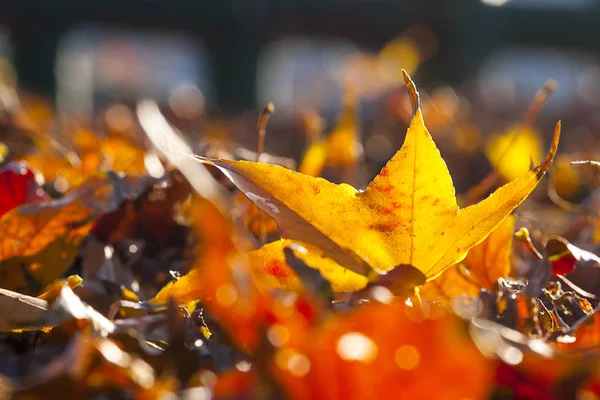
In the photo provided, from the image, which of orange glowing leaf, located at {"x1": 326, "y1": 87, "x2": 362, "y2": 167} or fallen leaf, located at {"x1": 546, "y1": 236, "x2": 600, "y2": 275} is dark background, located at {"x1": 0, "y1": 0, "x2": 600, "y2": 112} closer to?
orange glowing leaf, located at {"x1": 326, "y1": 87, "x2": 362, "y2": 167}

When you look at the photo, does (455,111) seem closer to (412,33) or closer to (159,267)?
(412,33)

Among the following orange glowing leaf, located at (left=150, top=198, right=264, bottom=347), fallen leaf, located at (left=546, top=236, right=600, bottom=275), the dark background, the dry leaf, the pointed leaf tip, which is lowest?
the dark background

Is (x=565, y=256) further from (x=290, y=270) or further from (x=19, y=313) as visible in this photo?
(x=19, y=313)

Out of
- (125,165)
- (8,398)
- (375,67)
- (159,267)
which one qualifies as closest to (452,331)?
(8,398)

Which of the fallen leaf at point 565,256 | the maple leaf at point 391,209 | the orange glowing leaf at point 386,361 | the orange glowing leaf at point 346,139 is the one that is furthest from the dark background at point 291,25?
the orange glowing leaf at point 386,361

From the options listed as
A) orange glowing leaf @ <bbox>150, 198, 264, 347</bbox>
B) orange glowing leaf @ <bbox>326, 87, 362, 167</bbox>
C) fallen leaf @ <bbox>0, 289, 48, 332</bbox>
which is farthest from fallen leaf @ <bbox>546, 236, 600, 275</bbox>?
orange glowing leaf @ <bbox>326, 87, 362, 167</bbox>

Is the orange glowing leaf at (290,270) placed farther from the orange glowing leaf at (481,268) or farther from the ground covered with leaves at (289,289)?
the orange glowing leaf at (481,268)
